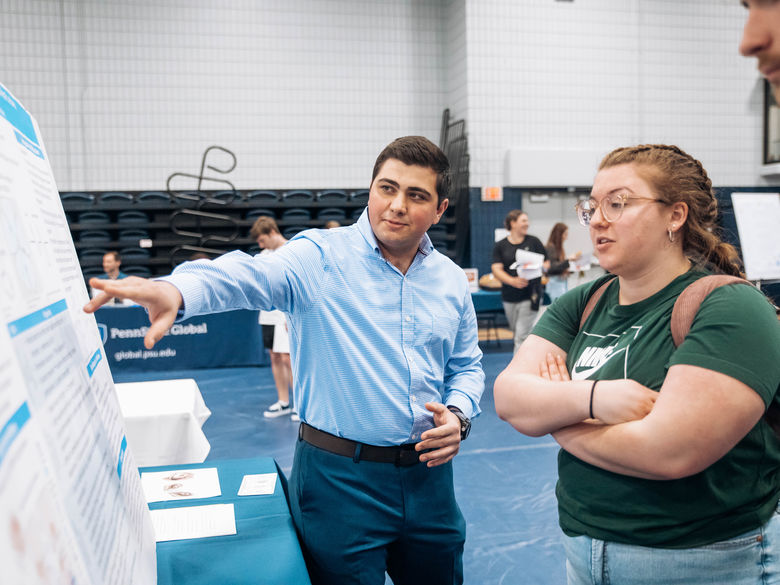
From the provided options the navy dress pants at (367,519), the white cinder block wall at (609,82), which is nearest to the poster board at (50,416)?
the navy dress pants at (367,519)

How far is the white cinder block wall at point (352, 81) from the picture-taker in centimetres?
982

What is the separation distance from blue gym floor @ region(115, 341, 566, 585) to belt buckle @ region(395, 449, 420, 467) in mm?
1321

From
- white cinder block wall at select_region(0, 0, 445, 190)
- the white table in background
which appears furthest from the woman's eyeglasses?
white cinder block wall at select_region(0, 0, 445, 190)

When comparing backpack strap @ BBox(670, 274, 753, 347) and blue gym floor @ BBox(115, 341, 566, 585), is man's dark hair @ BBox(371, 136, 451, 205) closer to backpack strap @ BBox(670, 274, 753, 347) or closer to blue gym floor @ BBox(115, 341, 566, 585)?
backpack strap @ BBox(670, 274, 753, 347)

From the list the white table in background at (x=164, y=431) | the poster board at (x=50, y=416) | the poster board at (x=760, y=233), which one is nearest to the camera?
the poster board at (x=50, y=416)

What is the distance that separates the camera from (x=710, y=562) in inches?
45.0

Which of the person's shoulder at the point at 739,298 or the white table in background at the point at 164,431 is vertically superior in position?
the person's shoulder at the point at 739,298

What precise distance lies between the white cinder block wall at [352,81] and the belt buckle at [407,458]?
29.6 feet

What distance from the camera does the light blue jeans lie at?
1.15 metres

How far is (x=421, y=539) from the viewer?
1.66 metres

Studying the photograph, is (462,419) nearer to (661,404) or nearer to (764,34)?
(661,404)

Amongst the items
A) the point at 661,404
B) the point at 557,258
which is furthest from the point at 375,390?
the point at 557,258

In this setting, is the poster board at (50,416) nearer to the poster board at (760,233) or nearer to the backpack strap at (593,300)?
the backpack strap at (593,300)

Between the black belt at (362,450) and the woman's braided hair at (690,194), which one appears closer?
the woman's braided hair at (690,194)
